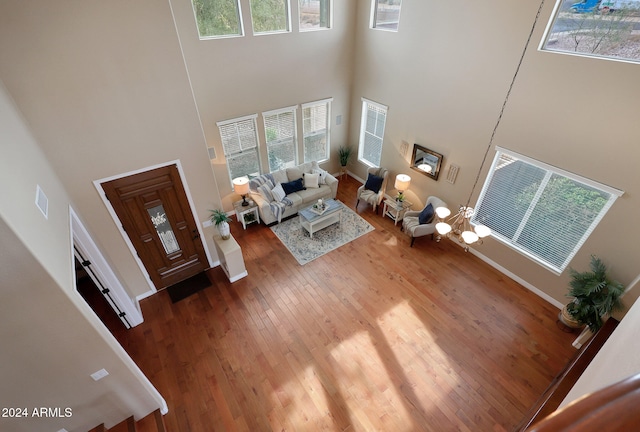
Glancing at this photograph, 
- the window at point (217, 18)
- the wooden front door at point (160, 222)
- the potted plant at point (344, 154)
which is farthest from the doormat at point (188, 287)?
the potted plant at point (344, 154)

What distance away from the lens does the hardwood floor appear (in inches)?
168

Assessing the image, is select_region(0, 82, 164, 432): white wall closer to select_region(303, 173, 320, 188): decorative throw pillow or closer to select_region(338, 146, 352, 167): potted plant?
select_region(303, 173, 320, 188): decorative throw pillow

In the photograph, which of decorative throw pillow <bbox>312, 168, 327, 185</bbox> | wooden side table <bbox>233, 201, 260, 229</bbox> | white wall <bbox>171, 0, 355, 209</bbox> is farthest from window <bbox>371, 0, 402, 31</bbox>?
wooden side table <bbox>233, 201, 260, 229</bbox>

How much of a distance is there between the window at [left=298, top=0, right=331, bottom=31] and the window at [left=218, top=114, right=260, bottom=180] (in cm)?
232

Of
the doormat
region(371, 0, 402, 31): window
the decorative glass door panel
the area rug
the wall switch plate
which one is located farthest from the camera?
the area rug

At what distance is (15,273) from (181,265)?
3604 millimetres

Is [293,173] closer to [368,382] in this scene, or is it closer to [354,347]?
[354,347]

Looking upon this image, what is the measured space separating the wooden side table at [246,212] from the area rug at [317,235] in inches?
21.9

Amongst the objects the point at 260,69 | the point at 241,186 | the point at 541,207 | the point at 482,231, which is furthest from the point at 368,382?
the point at 260,69

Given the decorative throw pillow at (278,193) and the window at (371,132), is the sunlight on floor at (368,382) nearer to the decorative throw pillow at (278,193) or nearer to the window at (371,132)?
the decorative throw pillow at (278,193)

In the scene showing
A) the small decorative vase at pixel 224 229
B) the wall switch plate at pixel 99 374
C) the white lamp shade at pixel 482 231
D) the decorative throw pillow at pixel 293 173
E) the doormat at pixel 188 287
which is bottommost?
the doormat at pixel 188 287

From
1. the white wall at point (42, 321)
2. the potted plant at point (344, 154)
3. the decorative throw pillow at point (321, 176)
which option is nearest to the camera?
the white wall at point (42, 321)

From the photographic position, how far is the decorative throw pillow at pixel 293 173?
26.3ft

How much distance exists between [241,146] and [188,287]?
3.39 meters
